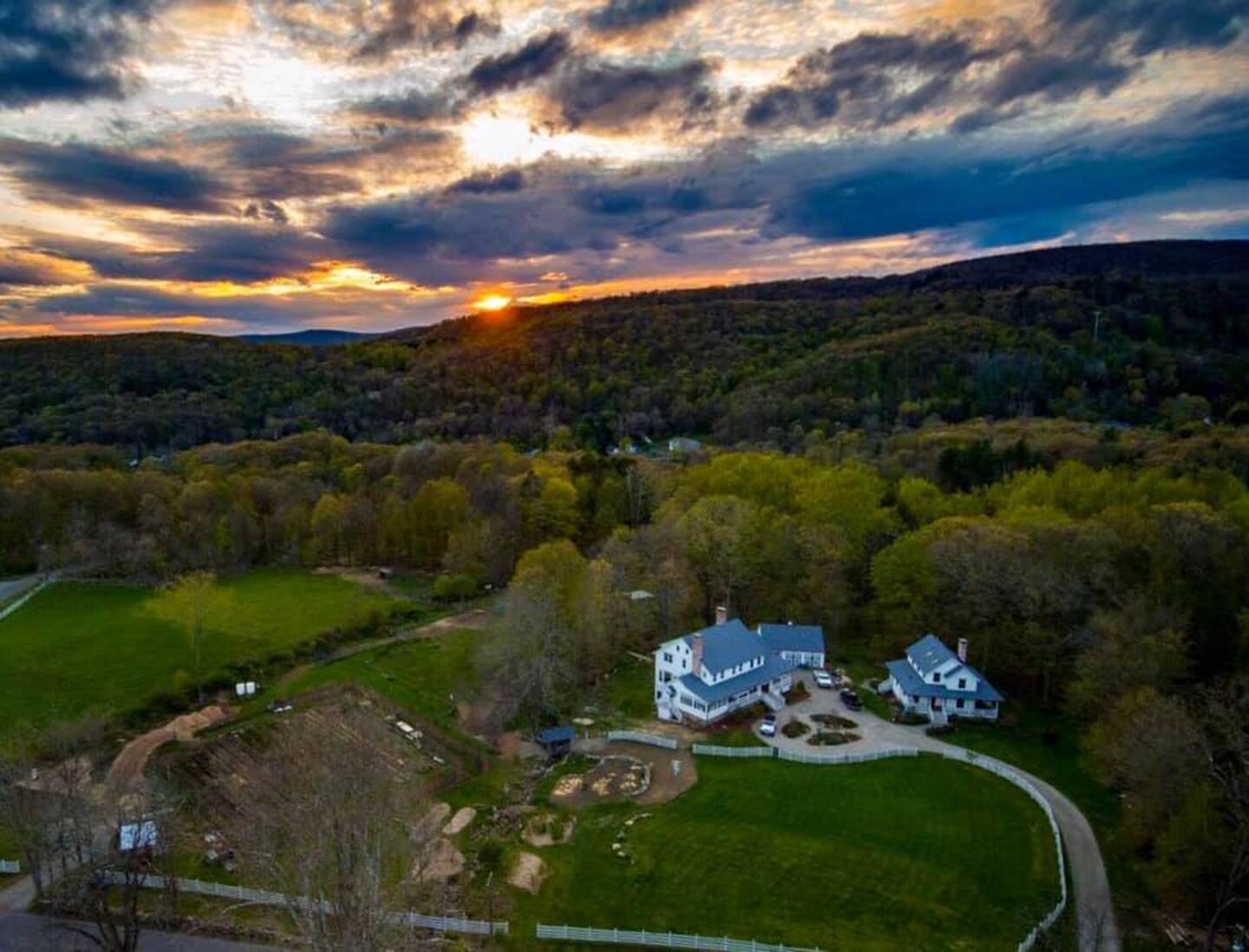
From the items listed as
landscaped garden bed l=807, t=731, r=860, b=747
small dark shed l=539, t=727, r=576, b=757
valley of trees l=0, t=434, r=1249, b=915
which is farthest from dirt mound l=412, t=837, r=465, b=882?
landscaped garden bed l=807, t=731, r=860, b=747

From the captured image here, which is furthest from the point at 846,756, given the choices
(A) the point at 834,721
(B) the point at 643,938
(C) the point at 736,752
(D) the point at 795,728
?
(B) the point at 643,938

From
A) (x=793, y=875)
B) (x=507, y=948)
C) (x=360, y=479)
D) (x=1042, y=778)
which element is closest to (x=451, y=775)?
(x=507, y=948)

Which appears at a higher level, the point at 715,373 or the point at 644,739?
the point at 715,373

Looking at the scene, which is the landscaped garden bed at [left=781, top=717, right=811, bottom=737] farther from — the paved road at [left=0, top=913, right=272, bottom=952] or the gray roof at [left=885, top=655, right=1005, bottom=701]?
the paved road at [left=0, top=913, right=272, bottom=952]

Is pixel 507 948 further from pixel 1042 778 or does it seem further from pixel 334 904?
pixel 1042 778

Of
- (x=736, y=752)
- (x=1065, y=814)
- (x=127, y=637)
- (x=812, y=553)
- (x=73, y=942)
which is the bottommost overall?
(x=1065, y=814)

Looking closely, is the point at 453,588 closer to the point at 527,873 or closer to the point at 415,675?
the point at 415,675

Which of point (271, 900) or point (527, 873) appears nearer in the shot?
point (271, 900)
